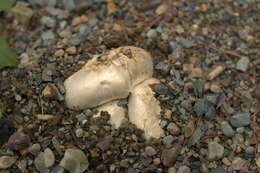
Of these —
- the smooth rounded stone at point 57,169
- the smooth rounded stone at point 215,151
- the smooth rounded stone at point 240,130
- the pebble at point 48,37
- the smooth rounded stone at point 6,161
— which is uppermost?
the pebble at point 48,37

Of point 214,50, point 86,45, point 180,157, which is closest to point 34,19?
point 86,45

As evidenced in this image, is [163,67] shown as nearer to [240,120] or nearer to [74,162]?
[240,120]

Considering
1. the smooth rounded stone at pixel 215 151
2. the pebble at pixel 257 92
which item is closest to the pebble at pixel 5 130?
the smooth rounded stone at pixel 215 151

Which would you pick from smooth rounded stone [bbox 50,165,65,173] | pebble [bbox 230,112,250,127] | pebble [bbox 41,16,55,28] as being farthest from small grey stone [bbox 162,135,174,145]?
pebble [bbox 41,16,55,28]

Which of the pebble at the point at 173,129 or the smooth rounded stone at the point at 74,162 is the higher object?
the smooth rounded stone at the point at 74,162

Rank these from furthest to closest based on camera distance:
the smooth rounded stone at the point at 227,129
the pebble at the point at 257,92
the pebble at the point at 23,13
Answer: the pebble at the point at 23,13 → the pebble at the point at 257,92 → the smooth rounded stone at the point at 227,129

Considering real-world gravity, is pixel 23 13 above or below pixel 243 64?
above

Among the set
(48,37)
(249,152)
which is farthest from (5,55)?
(249,152)

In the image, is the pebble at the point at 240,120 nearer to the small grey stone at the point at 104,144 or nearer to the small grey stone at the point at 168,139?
the small grey stone at the point at 168,139

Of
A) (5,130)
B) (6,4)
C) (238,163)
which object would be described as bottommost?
(238,163)
